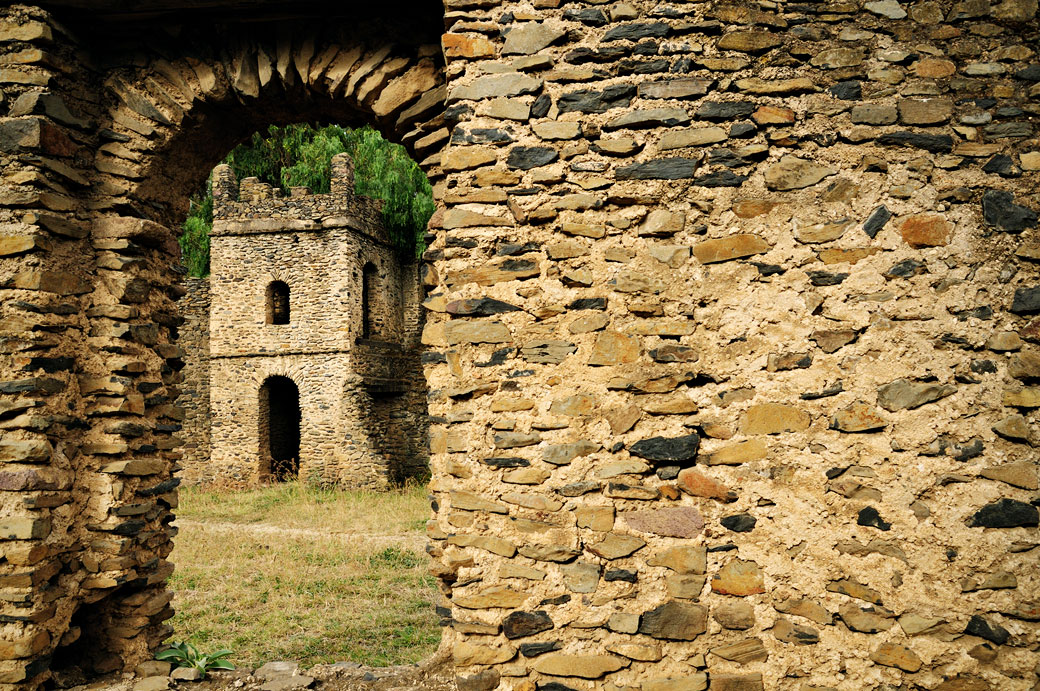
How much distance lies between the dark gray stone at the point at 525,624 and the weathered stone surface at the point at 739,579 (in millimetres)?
708

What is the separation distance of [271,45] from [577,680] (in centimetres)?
394

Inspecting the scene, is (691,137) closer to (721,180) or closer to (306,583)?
(721,180)

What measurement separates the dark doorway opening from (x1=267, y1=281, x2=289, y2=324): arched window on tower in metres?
1.42

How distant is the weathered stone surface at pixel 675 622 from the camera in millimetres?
2408

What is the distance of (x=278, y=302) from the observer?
14148mm

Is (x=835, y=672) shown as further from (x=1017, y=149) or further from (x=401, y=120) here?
(x=401, y=120)

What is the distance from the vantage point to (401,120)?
3619 millimetres

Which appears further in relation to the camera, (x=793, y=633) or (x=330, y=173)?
(x=330, y=173)

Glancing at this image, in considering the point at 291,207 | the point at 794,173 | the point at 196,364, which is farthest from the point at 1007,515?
the point at 196,364

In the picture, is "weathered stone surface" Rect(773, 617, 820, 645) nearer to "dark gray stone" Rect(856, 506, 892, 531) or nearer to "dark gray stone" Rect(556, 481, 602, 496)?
"dark gray stone" Rect(856, 506, 892, 531)

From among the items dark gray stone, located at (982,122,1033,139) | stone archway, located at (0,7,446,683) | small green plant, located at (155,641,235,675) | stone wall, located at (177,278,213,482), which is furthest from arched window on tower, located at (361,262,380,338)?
dark gray stone, located at (982,122,1033,139)

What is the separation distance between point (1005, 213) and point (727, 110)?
1.20 metres

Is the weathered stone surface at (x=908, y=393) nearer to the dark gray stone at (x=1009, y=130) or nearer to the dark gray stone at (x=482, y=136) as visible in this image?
the dark gray stone at (x=1009, y=130)

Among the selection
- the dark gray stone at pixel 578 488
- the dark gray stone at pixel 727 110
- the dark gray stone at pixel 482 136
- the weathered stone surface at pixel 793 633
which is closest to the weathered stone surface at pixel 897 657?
the weathered stone surface at pixel 793 633
